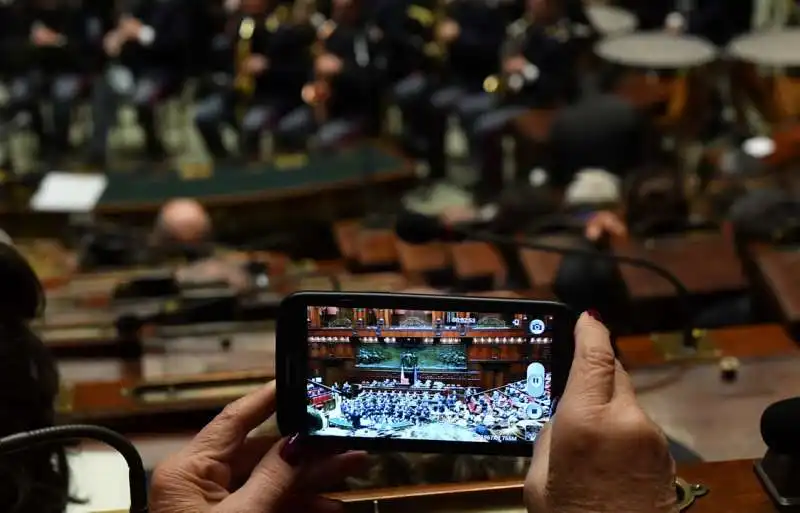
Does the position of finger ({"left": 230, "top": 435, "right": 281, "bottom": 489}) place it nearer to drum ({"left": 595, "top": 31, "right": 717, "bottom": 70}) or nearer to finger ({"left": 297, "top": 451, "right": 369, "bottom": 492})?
finger ({"left": 297, "top": 451, "right": 369, "bottom": 492})

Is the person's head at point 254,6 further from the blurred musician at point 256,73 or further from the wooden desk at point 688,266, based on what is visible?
the wooden desk at point 688,266

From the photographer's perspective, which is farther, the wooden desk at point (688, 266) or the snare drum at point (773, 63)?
the snare drum at point (773, 63)

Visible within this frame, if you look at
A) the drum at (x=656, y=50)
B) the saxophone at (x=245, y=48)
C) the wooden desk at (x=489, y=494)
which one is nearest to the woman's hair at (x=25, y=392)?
the wooden desk at (x=489, y=494)

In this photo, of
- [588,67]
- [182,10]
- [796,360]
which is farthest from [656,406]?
[182,10]

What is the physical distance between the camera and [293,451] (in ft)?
4.99

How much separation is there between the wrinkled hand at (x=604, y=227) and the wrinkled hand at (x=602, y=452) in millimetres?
2005

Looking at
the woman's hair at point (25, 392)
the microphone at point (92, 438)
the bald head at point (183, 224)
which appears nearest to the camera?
the microphone at point (92, 438)

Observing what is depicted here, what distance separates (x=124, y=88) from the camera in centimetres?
751

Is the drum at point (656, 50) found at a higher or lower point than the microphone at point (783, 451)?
higher

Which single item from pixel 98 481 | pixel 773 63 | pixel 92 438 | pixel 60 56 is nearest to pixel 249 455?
pixel 92 438

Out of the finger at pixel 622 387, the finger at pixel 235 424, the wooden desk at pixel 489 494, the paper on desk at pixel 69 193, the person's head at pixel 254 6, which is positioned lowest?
the wooden desk at pixel 489 494

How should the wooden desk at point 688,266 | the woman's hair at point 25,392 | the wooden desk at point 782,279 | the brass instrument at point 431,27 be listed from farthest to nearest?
the brass instrument at point 431,27 → the wooden desk at point 688,266 → the wooden desk at point 782,279 → the woman's hair at point 25,392

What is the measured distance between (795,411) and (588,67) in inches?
207

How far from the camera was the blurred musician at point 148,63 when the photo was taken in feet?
23.5
